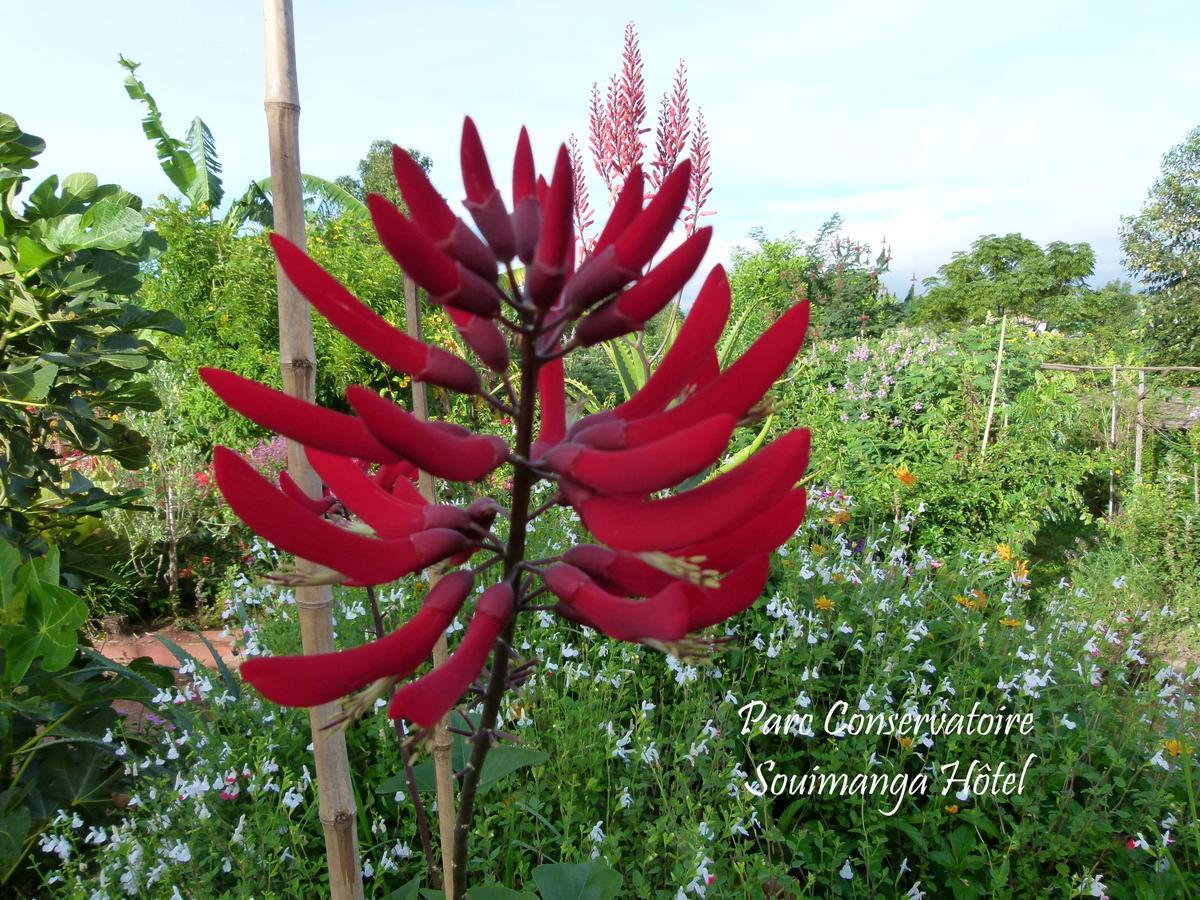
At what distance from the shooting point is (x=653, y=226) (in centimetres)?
46

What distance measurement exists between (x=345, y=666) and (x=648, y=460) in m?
0.23

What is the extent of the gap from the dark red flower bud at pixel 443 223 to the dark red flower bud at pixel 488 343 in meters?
0.05

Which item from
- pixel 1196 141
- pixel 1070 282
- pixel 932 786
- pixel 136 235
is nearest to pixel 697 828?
pixel 932 786

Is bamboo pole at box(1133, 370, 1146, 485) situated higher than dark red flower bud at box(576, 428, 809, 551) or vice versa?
dark red flower bud at box(576, 428, 809, 551)

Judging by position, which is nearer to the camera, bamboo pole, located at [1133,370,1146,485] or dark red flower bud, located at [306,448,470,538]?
dark red flower bud, located at [306,448,470,538]

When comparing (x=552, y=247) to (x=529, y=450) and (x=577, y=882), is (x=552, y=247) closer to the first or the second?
(x=529, y=450)

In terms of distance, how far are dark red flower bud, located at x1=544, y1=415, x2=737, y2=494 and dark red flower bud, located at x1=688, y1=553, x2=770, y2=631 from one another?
82mm

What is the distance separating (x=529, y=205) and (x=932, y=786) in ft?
7.00

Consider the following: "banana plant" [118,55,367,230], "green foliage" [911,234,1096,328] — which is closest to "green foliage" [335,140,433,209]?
"banana plant" [118,55,367,230]

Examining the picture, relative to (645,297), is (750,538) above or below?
below

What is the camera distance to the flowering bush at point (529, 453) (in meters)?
0.43

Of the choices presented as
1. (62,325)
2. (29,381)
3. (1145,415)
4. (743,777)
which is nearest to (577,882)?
(743,777)

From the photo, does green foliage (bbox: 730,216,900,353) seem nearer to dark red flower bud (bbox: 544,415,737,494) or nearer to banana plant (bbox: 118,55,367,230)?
banana plant (bbox: 118,55,367,230)

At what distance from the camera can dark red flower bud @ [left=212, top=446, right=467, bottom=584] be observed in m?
0.44
